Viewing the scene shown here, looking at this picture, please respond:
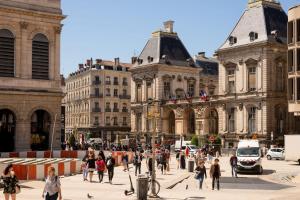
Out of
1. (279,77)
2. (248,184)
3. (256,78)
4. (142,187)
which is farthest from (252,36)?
(142,187)

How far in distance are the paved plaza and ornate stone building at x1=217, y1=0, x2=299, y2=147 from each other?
104 feet

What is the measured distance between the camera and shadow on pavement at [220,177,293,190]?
3134cm

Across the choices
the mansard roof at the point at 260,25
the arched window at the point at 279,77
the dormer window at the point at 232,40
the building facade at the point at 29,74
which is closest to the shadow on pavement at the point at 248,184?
the building facade at the point at 29,74

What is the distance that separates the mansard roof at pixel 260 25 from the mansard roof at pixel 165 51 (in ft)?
51.9

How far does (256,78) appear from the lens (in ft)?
237

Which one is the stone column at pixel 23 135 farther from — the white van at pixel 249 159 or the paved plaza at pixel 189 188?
the white van at pixel 249 159

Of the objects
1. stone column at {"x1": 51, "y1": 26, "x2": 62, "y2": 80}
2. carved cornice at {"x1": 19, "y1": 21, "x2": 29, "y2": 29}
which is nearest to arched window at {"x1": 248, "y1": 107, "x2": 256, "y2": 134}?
stone column at {"x1": 51, "y1": 26, "x2": 62, "y2": 80}

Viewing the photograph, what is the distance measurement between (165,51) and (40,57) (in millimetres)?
40365

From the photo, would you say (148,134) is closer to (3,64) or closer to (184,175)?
(3,64)

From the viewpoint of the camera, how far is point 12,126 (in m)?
53.0

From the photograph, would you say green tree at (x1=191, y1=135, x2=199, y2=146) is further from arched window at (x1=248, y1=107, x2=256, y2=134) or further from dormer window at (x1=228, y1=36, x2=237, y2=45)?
dormer window at (x1=228, y1=36, x2=237, y2=45)

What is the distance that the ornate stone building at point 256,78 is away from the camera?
70688 millimetres

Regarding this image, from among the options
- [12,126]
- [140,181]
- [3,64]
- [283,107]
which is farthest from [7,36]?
[283,107]

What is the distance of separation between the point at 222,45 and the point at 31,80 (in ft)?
109
